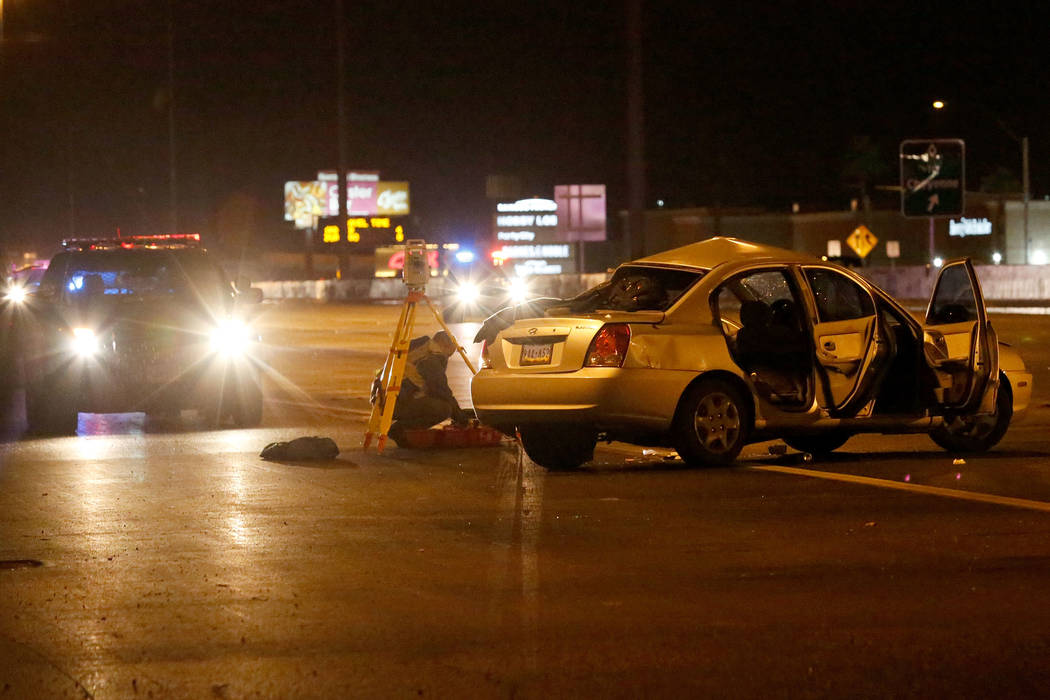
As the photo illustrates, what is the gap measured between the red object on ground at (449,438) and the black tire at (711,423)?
8.07 ft

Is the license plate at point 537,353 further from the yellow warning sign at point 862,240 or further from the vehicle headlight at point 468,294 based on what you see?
the yellow warning sign at point 862,240

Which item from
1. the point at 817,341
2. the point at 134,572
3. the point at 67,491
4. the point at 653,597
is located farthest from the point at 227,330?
the point at 653,597

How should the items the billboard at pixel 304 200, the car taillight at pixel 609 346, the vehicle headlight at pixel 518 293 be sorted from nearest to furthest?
the car taillight at pixel 609 346 → the vehicle headlight at pixel 518 293 → the billboard at pixel 304 200

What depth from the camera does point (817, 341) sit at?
39.1 feet

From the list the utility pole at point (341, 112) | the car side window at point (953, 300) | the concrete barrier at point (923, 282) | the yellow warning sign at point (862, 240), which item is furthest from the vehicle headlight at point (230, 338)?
the yellow warning sign at point (862, 240)

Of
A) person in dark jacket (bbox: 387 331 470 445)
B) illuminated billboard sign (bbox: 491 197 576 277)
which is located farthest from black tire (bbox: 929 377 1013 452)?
illuminated billboard sign (bbox: 491 197 576 277)

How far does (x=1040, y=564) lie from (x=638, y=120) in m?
14.7

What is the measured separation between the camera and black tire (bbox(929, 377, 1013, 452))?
12766 millimetres

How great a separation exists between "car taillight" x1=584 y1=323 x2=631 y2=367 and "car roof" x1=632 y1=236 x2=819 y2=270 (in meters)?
0.98

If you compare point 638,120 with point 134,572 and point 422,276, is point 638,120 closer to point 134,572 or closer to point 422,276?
point 422,276

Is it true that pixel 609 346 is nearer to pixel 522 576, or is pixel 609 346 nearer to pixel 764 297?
pixel 764 297

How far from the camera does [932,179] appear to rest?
4712cm

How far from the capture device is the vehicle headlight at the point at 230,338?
16672 millimetres

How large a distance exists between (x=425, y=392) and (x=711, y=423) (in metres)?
3.10
